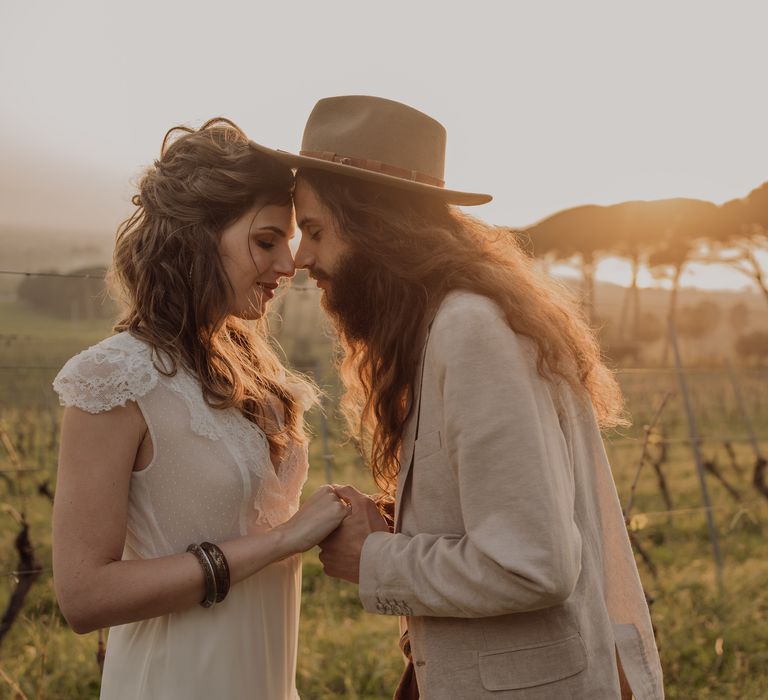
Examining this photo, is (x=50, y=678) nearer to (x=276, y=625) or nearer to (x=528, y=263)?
(x=276, y=625)

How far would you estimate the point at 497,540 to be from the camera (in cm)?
146

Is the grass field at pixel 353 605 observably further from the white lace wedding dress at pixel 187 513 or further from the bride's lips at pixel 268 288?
the white lace wedding dress at pixel 187 513

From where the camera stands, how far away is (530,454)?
4.81 ft

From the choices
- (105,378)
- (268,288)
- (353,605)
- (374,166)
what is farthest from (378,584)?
(353,605)

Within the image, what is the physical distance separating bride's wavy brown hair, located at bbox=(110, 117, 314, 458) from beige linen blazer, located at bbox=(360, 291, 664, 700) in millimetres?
485

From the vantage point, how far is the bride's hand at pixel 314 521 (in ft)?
5.81

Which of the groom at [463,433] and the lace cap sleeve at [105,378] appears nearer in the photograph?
the groom at [463,433]

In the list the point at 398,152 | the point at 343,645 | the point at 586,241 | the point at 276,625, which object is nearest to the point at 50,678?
the point at 343,645

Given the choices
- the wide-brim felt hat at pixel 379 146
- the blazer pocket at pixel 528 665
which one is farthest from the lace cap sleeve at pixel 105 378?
the blazer pocket at pixel 528 665

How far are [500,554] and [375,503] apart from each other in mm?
488

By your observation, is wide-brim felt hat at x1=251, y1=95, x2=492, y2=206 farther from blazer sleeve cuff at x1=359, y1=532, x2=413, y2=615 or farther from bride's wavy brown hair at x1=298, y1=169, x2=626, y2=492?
blazer sleeve cuff at x1=359, y1=532, x2=413, y2=615

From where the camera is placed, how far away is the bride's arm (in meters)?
1.58

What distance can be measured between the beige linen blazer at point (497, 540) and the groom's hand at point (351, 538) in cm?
11

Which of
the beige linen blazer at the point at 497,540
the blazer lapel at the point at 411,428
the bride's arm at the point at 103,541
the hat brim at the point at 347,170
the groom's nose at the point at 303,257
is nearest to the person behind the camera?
the beige linen blazer at the point at 497,540
